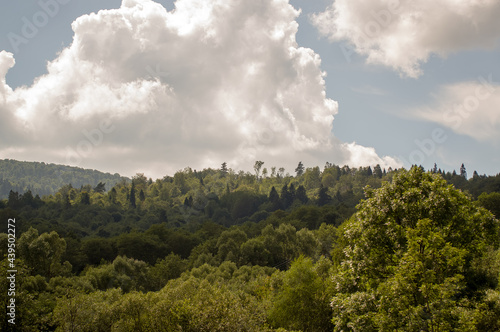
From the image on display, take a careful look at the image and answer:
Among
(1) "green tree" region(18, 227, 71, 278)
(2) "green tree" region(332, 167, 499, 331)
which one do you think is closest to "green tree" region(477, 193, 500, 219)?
(2) "green tree" region(332, 167, 499, 331)

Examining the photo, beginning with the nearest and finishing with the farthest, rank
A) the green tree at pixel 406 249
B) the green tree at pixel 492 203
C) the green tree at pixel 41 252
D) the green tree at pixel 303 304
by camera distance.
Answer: the green tree at pixel 406 249 < the green tree at pixel 303 304 < the green tree at pixel 41 252 < the green tree at pixel 492 203

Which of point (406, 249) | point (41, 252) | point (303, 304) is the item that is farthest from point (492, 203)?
point (41, 252)

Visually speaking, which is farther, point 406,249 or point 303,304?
point 303,304

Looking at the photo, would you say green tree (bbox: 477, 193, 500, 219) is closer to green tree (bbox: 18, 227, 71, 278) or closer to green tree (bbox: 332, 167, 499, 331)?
green tree (bbox: 332, 167, 499, 331)

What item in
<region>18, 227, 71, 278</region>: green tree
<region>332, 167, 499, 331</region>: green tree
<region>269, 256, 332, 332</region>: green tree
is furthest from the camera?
<region>18, 227, 71, 278</region>: green tree

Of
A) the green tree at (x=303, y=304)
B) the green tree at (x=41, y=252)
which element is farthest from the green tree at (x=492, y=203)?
the green tree at (x=41, y=252)

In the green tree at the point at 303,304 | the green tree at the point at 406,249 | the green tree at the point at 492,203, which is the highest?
the green tree at the point at 492,203

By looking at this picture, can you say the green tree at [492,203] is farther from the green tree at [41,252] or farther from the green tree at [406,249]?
the green tree at [41,252]

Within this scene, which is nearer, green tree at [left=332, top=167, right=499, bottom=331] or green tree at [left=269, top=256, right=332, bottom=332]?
green tree at [left=332, top=167, right=499, bottom=331]

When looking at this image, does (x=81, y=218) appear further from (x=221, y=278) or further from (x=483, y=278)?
(x=483, y=278)

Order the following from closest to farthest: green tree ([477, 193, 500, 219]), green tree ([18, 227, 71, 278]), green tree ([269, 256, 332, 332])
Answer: green tree ([269, 256, 332, 332]), green tree ([18, 227, 71, 278]), green tree ([477, 193, 500, 219])

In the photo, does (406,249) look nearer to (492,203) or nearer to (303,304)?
(303,304)

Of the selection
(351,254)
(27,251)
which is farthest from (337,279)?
(27,251)

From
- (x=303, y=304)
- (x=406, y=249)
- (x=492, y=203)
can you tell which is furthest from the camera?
(x=492, y=203)
